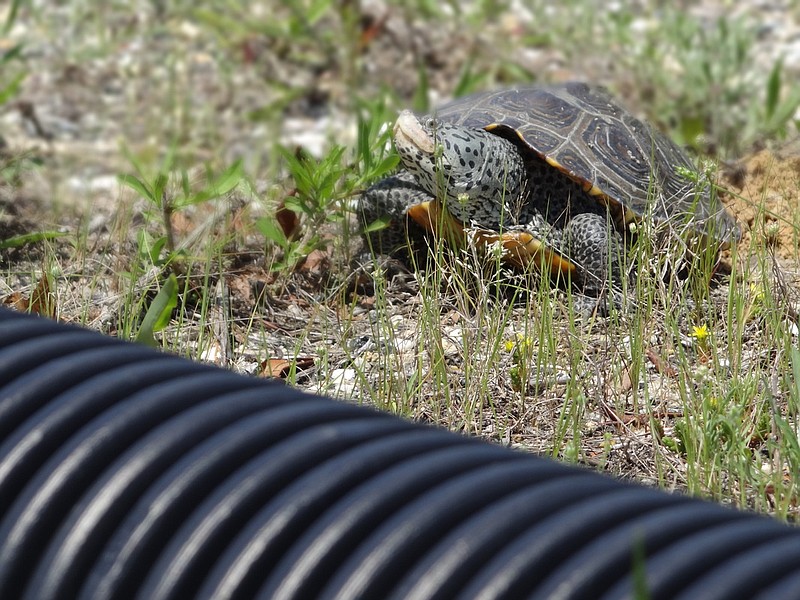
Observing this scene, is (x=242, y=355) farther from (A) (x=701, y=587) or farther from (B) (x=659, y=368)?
(A) (x=701, y=587)

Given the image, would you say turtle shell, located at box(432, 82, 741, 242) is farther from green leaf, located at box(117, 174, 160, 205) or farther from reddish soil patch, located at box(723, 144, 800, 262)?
green leaf, located at box(117, 174, 160, 205)

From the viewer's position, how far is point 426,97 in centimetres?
676

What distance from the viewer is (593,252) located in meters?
3.82

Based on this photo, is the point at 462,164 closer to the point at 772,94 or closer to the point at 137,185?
the point at 137,185

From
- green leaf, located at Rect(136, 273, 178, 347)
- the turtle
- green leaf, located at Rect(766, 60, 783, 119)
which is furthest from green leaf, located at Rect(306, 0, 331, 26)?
green leaf, located at Rect(136, 273, 178, 347)

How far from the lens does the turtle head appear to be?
380cm

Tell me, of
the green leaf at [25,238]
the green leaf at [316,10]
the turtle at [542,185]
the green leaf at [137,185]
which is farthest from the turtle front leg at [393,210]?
the green leaf at [316,10]

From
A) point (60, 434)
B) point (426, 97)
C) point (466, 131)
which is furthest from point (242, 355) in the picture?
point (426, 97)

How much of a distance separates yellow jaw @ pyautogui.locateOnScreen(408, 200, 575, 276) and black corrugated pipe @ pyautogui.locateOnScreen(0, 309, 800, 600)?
1.74m

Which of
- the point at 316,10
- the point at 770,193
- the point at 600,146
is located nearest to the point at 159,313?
the point at 600,146

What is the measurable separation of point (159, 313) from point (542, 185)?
5.29ft

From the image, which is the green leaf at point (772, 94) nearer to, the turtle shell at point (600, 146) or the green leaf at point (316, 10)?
the turtle shell at point (600, 146)

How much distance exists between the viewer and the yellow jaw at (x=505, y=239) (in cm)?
377

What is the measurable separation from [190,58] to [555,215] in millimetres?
4535
